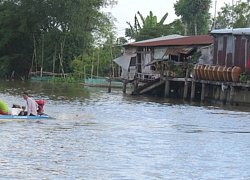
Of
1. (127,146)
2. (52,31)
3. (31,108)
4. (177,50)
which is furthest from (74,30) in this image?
(127,146)

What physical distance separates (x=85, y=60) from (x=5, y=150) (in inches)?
1718

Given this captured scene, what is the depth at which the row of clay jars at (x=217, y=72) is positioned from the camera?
31.6 metres

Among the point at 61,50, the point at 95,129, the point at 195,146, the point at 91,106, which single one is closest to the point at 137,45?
the point at 91,106

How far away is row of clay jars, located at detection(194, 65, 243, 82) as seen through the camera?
→ 31625 millimetres

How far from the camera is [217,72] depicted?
32750 mm

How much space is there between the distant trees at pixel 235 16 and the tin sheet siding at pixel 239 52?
20448 mm

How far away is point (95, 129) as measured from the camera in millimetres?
21062

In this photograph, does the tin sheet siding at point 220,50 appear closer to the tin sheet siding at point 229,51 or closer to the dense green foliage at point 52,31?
the tin sheet siding at point 229,51

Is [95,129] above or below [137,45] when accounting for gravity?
below

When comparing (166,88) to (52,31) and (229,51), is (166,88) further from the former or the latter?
A: (52,31)

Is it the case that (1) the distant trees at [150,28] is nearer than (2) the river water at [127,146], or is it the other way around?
(2) the river water at [127,146]

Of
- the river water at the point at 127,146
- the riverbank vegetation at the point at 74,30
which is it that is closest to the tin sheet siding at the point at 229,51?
the river water at the point at 127,146

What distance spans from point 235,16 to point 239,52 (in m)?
23.4

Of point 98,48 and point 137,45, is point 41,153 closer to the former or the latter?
point 137,45
